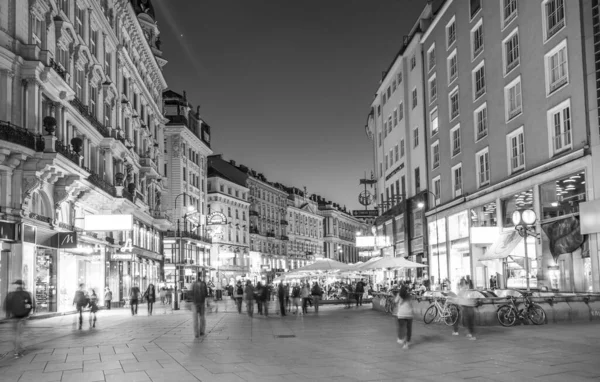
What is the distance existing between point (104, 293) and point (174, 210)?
3461 centimetres

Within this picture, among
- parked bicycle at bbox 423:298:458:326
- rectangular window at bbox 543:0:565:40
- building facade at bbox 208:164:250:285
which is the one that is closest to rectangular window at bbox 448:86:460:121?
rectangular window at bbox 543:0:565:40

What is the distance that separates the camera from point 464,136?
4366 cm

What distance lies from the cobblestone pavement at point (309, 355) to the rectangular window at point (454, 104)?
24.9 metres

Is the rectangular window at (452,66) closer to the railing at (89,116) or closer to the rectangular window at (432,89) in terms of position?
the rectangular window at (432,89)

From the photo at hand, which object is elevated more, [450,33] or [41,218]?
[450,33]

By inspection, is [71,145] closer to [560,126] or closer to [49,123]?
[49,123]

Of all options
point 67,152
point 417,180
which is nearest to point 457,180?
point 417,180

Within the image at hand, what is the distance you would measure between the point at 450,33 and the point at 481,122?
362 inches

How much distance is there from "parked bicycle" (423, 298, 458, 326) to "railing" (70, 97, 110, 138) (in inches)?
909

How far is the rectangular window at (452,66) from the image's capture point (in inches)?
1797

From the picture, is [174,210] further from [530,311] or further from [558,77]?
[530,311]

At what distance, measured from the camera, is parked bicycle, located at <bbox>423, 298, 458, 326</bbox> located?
23922mm

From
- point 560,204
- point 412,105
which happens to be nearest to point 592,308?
point 560,204

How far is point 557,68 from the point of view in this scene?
1225 inches
